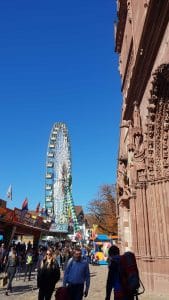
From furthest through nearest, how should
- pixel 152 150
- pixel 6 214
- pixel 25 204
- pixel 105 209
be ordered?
pixel 105 209 → pixel 25 204 → pixel 6 214 → pixel 152 150

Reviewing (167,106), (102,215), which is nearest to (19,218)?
(167,106)

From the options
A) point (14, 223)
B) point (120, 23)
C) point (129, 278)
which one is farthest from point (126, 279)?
point (14, 223)

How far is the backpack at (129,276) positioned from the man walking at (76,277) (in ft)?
5.22

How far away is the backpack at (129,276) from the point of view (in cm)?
489

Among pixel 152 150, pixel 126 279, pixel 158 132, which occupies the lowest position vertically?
pixel 126 279

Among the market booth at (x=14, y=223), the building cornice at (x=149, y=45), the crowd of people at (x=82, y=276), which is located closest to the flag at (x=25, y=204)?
the market booth at (x=14, y=223)

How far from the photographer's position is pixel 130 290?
4.88 meters

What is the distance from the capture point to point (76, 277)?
6.36 m

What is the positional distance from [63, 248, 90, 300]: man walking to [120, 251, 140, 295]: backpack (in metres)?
1.59

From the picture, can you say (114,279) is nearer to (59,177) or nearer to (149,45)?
(149,45)

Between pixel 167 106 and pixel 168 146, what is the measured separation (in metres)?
1.46

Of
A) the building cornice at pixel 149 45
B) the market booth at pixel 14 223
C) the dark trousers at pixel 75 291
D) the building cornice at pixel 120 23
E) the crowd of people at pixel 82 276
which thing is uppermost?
the building cornice at pixel 120 23

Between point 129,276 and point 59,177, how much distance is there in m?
55.6

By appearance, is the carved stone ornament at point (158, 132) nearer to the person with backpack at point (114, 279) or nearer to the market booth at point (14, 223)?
the person with backpack at point (114, 279)
